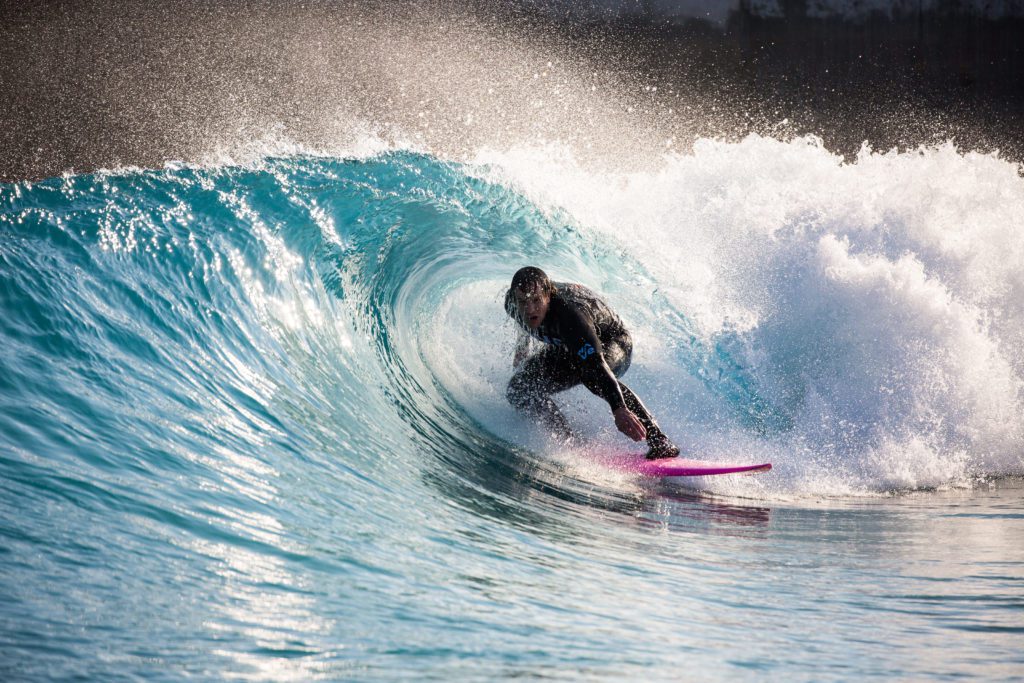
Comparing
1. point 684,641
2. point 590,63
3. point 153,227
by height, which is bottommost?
point 684,641

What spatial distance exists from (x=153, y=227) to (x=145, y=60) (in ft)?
20.5

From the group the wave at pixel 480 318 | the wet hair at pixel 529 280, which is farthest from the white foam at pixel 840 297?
the wet hair at pixel 529 280

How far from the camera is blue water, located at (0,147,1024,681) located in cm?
216

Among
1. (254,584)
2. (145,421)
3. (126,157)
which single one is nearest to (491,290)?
(145,421)

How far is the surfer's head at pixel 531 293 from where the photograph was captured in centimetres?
387

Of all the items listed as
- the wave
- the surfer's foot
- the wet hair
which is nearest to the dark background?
the wave

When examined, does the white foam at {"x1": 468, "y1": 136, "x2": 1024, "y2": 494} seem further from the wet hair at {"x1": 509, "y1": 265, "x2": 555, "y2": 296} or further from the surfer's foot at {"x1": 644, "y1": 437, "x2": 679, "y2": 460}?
the wet hair at {"x1": 509, "y1": 265, "x2": 555, "y2": 296}

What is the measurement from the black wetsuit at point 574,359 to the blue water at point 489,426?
0.22 m

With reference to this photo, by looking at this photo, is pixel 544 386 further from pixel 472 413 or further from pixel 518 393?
pixel 472 413

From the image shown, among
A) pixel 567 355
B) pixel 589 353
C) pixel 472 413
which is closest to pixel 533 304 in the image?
pixel 589 353

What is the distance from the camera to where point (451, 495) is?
3.41 meters

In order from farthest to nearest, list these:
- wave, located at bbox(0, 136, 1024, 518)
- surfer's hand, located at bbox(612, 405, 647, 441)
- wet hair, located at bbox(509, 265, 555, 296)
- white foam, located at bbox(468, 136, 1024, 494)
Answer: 1. white foam, located at bbox(468, 136, 1024, 494)
2. wet hair, located at bbox(509, 265, 555, 296)
3. surfer's hand, located at bbox(612, 405, 647, 441)
4. wave, located at bbox(0, 136, 1024, 518)

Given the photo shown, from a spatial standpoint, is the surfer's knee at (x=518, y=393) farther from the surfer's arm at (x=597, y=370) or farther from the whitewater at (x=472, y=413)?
the surfer's arm at (x=597, y=370)

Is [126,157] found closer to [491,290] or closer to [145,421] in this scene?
[491,290]
